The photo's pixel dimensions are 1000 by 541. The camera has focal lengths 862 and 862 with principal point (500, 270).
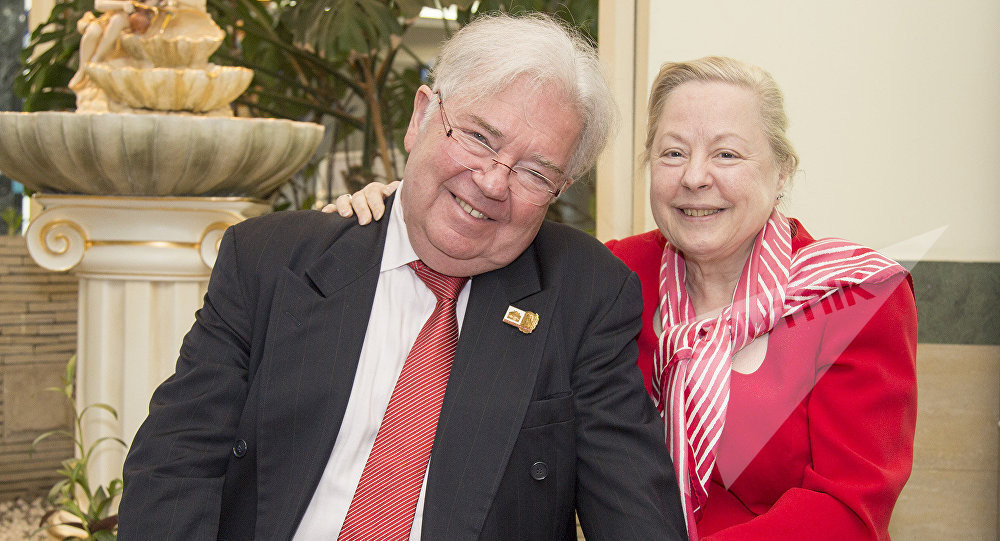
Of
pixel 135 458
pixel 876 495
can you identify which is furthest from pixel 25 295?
pixel 876 495

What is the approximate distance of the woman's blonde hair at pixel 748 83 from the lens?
1.68 meters

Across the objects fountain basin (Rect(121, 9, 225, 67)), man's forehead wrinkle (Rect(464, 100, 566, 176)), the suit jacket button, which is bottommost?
the suit jacket button

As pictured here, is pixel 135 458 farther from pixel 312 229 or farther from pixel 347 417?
pixel 312 229

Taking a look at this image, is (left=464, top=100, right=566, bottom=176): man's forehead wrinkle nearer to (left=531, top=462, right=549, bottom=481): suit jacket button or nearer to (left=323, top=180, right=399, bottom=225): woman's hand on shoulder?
(left=323, top=180, right=399, bottom=225): woman's hand on shoulder

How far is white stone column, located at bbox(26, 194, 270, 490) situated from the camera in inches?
87.4

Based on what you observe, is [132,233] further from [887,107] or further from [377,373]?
[887,107]

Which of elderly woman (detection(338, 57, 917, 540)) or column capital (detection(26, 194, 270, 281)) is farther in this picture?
column capital (detection(26, 194, 270, 281))

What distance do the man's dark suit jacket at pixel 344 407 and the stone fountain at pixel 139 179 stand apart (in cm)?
63

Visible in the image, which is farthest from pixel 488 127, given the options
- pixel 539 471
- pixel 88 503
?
pixel 88 503

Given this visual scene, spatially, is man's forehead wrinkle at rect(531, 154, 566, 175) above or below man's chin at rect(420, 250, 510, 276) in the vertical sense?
above

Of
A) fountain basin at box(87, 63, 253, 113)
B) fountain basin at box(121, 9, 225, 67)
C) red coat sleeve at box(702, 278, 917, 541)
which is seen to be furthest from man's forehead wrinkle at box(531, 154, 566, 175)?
fountain basin at box(121, 9, 225, 67)

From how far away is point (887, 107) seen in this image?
205cm

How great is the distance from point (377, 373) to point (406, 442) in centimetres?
14

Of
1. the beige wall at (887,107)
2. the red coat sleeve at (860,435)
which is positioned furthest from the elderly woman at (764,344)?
the beige wall at (887,107)
